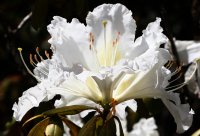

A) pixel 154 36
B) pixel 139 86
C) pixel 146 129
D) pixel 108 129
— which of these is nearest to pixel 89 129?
pixel 108 129

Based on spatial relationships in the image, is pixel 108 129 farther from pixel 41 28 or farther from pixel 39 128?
pixel 41 28

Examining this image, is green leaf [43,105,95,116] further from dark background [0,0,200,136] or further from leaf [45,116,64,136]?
dark background [0,0,200,136]

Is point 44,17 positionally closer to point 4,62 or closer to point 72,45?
point 72,45

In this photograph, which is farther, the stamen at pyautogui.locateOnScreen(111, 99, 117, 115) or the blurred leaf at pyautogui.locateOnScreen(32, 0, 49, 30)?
the blurred leaf at pyautogui.locateOnScreen(32, 0, 49, 30)

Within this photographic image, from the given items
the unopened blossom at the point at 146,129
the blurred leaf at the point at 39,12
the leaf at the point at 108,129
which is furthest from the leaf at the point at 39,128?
the unopened blossom at the point at 146,129

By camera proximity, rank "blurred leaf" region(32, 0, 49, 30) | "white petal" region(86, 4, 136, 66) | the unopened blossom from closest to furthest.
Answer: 1. "white petal" region(86, 4, 136, 66)
2. "blurred leaf" region(32, 0, 49, 30)
3. the unopened blossom

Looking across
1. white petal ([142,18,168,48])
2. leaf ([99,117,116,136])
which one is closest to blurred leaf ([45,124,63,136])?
leaf ([99,117,116,136])
